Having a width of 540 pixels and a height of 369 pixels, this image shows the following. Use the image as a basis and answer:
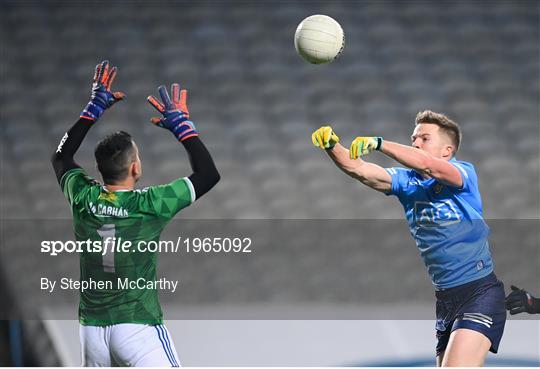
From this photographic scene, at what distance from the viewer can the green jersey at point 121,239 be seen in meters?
3.62

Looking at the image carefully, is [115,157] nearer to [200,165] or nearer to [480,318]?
[200,165]

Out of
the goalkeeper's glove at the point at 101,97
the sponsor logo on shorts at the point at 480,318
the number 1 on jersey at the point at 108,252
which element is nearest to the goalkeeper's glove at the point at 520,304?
the sponsor logo on shorts at the point at 480,318

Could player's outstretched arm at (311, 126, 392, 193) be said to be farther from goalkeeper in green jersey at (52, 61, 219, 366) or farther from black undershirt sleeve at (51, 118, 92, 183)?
black undershirt sleeve at (51, 118, 92, 183)

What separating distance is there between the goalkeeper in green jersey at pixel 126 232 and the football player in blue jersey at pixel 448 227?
61 centimetres

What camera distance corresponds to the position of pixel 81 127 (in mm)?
3854

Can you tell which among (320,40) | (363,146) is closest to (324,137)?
(363,146)

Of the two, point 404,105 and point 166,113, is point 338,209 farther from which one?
point 166,113

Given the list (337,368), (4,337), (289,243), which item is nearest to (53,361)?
(4,337)

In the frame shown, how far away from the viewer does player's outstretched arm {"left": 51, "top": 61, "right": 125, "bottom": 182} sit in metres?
3.85

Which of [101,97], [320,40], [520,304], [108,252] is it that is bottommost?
[520,304]

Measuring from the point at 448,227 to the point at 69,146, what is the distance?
177 cm

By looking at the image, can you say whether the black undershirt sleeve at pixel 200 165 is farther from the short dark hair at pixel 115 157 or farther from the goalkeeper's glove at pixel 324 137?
the goalkeeper's glove at pixel 324 137

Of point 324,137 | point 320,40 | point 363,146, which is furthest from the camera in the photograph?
point 320,40

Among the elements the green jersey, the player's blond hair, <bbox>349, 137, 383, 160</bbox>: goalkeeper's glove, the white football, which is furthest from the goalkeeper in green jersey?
the white football
